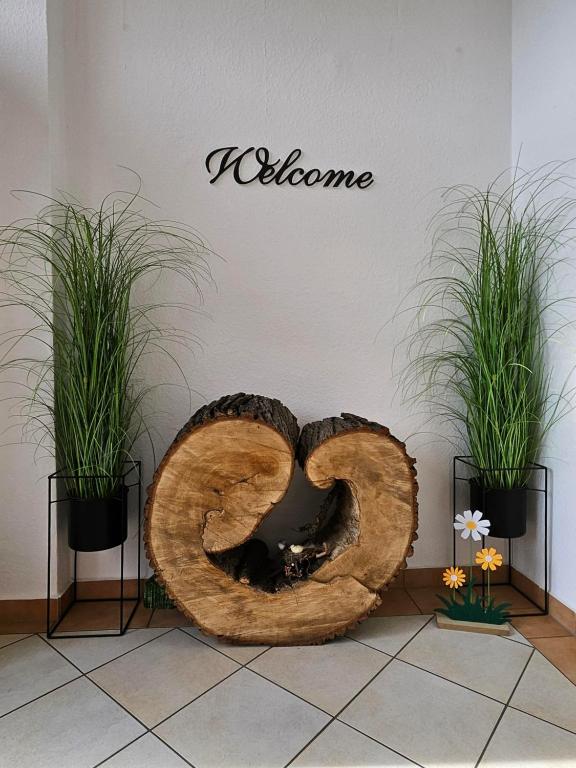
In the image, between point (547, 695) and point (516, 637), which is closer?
point (547, 695)

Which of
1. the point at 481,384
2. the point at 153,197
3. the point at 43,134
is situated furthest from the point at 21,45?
the point at 481,384

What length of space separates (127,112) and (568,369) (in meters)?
2.00

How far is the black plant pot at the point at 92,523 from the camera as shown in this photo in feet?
5.35

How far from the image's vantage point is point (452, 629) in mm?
1700

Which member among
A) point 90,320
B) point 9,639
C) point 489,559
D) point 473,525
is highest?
point 90,320

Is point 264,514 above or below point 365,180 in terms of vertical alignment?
below

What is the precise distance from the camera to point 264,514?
153cm

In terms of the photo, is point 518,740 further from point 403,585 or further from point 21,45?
point 21,45

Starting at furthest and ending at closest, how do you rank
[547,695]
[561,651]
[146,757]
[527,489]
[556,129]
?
[527,489], [556,129], [561,651], [547,695], [146,757]

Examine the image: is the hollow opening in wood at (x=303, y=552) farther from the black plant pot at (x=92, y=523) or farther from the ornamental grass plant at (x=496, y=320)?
the ornamental grass plant at (x=496, y=320)

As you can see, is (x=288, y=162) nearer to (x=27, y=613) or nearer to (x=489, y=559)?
(x=489, y=559)

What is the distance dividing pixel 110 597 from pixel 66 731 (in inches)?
28.9

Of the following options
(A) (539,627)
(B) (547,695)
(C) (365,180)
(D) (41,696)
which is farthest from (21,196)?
(A) (539,627)

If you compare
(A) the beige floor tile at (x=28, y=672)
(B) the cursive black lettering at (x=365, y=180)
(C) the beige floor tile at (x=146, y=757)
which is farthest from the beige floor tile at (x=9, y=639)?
(B) the cursive black lettering at (x=365, y=180)
